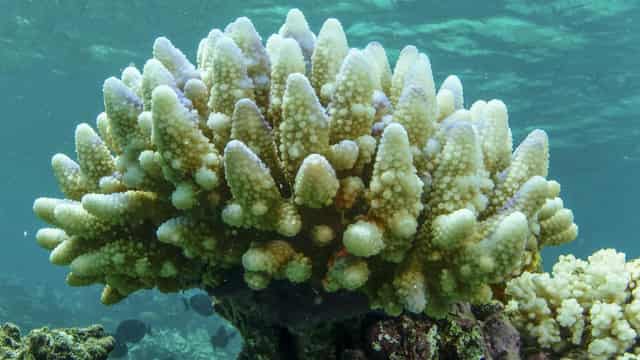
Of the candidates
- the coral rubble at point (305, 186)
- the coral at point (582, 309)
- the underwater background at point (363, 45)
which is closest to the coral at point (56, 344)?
the coral rubble at point (305, 186)

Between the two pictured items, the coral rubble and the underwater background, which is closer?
the coral rubble

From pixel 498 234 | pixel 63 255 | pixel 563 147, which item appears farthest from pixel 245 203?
pixel 563 147

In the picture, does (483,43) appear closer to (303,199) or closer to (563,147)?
(563,147)

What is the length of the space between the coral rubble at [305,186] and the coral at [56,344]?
811 mm

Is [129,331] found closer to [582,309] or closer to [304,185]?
[582,309]

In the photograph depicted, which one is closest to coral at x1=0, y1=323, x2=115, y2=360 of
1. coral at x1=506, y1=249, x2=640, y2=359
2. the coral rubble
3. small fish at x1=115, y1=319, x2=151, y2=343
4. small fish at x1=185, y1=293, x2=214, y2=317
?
the coral rubble

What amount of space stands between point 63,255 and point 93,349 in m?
1.15

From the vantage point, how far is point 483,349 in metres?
2.58

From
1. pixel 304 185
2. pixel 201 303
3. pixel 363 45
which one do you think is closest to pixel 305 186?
pixel 304 185

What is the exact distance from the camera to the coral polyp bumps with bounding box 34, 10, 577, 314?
216 cm

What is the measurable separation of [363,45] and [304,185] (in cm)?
2172

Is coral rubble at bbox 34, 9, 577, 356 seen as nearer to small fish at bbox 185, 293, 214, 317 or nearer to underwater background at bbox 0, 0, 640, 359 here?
small fish at bbox 185, 293, 214, 317

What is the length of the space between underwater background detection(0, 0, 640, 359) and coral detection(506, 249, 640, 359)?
15.1 m

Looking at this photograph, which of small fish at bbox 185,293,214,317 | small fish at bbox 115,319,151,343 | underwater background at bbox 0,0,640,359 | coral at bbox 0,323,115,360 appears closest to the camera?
coral at bbox 0,323,115,360
